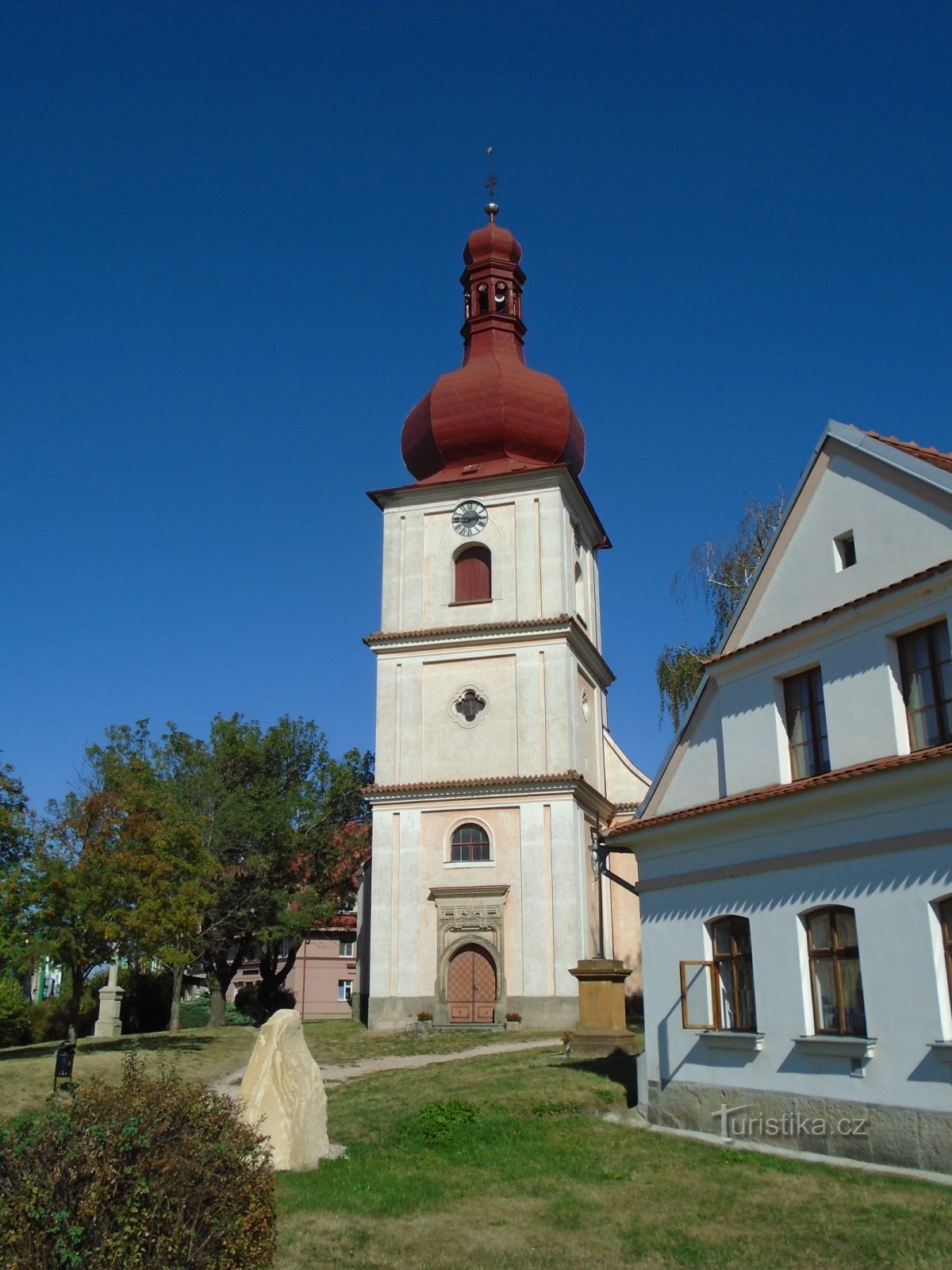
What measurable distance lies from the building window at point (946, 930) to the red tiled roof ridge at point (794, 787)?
145 centimetres

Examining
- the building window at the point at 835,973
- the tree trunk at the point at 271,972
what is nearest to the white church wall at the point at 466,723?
the tree trunk at the point at 271,972

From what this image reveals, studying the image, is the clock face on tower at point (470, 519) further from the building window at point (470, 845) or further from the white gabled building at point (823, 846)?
the white gabled building at point (823, 846)

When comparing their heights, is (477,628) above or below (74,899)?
above

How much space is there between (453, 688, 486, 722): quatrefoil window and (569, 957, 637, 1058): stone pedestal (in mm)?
14077

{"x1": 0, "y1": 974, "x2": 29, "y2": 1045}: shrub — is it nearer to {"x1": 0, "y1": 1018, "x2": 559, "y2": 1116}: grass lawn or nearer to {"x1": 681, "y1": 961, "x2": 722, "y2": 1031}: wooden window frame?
{"x1": 0, "y1": 1018, "x2": 559, "y2": 1116}: grass lawn

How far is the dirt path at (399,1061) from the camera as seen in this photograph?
21484 millimetres

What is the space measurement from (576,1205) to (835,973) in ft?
13.6

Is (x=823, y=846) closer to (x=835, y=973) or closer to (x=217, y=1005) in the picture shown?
(x=835, y=973)

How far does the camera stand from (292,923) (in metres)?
36.9

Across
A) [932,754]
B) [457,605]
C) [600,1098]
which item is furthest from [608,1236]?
[457,605]

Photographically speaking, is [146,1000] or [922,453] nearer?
[922,453]

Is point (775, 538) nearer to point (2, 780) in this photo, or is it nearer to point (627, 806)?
point (2, 780)

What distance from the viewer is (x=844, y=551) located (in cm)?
1394

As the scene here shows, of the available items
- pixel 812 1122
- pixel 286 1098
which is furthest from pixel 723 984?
pixel 286 1098
